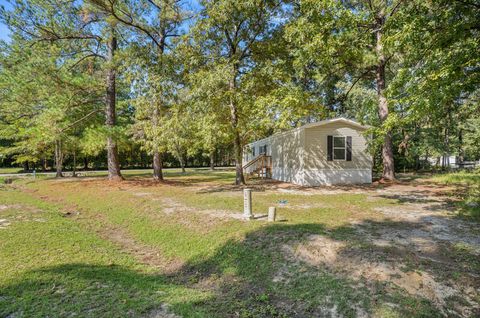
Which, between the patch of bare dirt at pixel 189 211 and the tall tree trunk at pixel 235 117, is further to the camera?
the tall tree trunk at pixel 235 117

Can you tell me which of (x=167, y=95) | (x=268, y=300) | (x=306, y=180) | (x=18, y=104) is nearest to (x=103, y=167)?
(x=18, y=104)

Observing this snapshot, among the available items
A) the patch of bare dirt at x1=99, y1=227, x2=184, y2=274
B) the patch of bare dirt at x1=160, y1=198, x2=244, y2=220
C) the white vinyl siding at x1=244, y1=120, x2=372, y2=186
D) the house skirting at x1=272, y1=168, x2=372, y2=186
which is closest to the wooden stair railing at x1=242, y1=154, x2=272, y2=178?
the house skirting at x1=272, y1=168, x2=372, y2=186

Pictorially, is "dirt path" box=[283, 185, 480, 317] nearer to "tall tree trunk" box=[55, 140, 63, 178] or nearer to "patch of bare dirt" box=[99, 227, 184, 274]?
"patch of bare dirt" box=[99, 227, 184, 274]

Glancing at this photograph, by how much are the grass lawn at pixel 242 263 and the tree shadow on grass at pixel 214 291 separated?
0.01m

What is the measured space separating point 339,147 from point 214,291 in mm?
11513

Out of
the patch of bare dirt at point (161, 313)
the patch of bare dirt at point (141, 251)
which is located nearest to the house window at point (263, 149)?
the patch of bare dirt at point (141, 251)

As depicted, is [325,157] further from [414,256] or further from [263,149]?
[414,256]

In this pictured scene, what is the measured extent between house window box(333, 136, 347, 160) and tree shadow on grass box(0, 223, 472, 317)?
9489mm

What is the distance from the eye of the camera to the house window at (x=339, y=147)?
13766 mm

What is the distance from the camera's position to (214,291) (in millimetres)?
3887

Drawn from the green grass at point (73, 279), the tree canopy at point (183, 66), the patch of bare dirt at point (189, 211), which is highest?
the tree canopy at point (183, 66)

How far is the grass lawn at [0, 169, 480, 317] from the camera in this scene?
10.8 ft

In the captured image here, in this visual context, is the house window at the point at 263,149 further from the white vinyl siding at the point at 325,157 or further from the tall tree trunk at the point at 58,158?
the tall tree trunk at the point at 58,158

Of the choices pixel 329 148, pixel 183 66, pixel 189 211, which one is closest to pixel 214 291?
pixel 189 211
